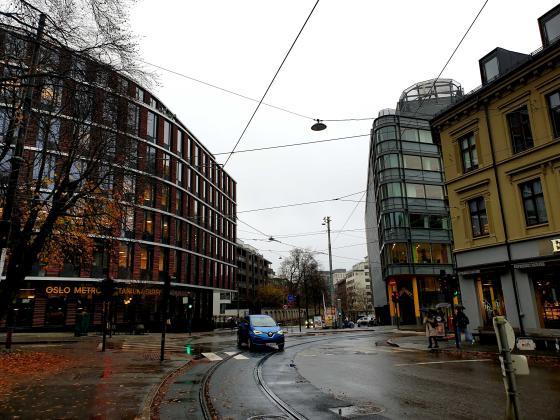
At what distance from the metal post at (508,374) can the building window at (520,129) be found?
15705mm

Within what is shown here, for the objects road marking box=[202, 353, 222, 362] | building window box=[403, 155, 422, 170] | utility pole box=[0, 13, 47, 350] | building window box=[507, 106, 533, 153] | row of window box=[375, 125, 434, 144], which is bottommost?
road marking box=[202, 353, 222, 362]

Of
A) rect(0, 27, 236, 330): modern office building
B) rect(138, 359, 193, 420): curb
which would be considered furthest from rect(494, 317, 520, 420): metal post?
rect(0, 27, 236, 330): modern office building

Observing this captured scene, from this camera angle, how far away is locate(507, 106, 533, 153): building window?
18.5 metres

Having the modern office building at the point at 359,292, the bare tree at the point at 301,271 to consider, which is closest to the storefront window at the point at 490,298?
the bare tree at the point at 301,271

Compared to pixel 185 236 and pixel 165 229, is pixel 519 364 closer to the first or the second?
pixel 165 229

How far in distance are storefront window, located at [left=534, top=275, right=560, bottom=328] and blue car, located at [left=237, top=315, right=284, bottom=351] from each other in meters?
11.3

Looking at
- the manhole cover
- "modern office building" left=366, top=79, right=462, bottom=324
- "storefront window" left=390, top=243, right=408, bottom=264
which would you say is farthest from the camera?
"modern office building" left=366, top=79, right=462, bottom=324

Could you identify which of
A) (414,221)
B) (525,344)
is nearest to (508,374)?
(525,344)

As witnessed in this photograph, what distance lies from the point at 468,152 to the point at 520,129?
3.14m

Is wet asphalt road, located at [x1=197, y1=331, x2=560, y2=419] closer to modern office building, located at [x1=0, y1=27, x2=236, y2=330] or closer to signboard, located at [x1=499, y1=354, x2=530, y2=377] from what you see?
signboard, located at [x1=499, y1=354, x2=530, y2=377]

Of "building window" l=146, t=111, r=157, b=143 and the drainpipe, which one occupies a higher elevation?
"building window" l=146, t=111, r=157, b=143

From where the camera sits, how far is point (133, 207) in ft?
64.8

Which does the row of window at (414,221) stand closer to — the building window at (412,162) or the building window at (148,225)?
the building window at (412,162)

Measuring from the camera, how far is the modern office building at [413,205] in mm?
45344
